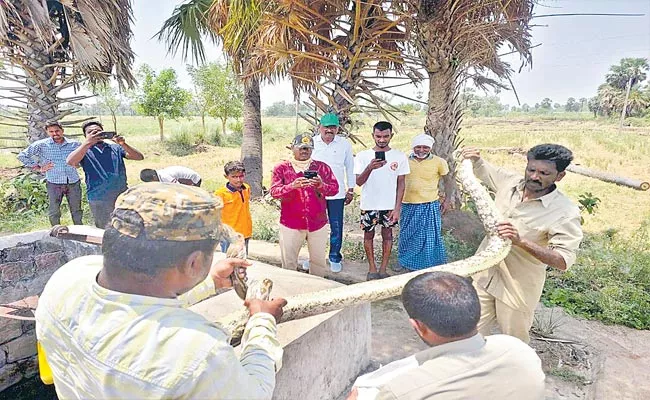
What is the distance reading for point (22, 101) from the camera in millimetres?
6922

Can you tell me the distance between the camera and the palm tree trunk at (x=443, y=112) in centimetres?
518

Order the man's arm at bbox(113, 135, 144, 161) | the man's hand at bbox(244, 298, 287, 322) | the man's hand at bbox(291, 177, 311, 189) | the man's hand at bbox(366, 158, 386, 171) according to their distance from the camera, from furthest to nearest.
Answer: the man's arm at bbox(113, 135, 144, 161) → the man's hand at bbox(366, 158, 386, 171) → the man's hand at bbox(291, 177, 311, 189) → the man's hand at bbox(244, 298, 287, 322)

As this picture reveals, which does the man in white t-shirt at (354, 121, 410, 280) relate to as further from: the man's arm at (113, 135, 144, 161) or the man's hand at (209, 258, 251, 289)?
the man's hand at (209, 258, 251, 289)

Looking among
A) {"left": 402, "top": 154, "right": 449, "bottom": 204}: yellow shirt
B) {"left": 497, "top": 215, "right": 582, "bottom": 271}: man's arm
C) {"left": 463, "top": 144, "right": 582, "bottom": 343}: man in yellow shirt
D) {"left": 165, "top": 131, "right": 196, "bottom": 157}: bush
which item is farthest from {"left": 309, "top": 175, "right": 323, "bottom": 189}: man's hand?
{"left": 165, "top": 131, "right": 196, "bottom": 157}: bush

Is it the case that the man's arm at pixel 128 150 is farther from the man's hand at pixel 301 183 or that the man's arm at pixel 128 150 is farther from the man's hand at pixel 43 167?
the man's hand at pixel 301 183

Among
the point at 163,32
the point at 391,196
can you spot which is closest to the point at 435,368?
the point at 391,196

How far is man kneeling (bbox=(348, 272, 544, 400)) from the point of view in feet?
3.76

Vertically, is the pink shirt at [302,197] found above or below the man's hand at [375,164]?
below

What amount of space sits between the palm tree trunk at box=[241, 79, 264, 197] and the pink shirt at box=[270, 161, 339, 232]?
5078mm

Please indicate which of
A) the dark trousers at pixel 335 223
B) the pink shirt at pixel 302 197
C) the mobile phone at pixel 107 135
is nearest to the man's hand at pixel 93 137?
the mobile phone at pixel 107 135

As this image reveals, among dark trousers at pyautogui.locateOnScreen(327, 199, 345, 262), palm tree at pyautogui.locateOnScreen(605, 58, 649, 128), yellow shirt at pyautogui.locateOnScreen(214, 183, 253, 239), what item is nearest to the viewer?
yellow shirt at pyautogui.locateOnScreen(214, 183, 253, 239)

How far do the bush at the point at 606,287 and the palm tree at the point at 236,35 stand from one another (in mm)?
5203

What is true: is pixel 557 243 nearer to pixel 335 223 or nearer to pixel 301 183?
pixel 301 183

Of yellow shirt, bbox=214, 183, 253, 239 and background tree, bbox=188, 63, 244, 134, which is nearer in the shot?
yellow shirt, bbox=214, 183, 253, 239
